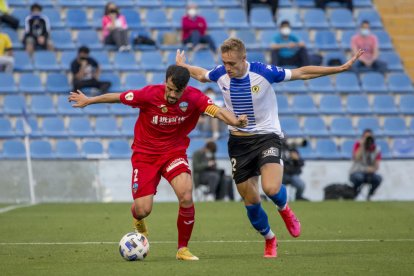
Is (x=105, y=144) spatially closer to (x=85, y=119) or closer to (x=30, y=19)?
(x=85, y=119)

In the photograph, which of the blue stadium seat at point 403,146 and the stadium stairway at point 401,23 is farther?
the stadium stairway at point 401,23

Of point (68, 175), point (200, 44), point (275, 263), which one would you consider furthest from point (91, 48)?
point (275, 263)

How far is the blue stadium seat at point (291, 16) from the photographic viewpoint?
28153mm

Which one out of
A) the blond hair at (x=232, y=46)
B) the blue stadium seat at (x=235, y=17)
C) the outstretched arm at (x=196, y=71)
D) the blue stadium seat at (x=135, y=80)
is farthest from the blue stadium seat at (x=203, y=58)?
the blond hair at (x=232, y=46)

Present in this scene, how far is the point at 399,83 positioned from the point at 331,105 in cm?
207

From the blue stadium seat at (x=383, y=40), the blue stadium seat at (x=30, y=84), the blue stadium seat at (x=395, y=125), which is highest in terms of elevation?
the blue stadium seat at (x=383, y=40)

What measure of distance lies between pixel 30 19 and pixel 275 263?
16.5m

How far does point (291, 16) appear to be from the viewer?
28.3m

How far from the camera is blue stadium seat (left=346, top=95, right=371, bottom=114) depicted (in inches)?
1045

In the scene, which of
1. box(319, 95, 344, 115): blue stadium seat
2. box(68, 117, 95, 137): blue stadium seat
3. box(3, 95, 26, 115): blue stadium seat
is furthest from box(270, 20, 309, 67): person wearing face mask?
box(3, 95, 26, 115): blue stadium seat

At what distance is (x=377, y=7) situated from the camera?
29438 mm

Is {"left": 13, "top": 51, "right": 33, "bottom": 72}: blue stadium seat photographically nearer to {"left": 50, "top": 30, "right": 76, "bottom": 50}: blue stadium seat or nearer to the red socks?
{"left": 50, "top": 30, "right": 76, "bottom": 50}: blue stadium seat

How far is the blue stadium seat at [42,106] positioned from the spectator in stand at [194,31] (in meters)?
3.74

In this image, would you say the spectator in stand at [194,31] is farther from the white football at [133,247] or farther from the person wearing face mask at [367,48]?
the white football at [133,247]
